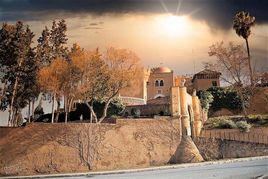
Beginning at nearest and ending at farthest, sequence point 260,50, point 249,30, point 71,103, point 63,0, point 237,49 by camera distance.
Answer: point 63,0 < point 260,50 < point 249,30 < point 237,49 < point 71,103

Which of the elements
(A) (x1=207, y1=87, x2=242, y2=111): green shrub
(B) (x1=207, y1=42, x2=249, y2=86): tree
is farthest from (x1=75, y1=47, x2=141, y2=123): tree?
(A) (x1=207, y1=87, x2=242, y2=111): green shrub

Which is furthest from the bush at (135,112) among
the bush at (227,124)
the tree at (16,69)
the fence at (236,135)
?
the tree at (16,69)

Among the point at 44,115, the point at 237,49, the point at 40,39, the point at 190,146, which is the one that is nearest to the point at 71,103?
the point at 44,115

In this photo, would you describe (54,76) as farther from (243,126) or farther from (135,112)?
(243,126)

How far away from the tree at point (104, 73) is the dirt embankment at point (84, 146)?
0.88m

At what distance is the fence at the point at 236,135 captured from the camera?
29.6ft

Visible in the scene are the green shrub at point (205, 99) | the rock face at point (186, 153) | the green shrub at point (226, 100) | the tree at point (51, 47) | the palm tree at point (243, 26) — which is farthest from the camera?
the green shrub at point (205, 99)

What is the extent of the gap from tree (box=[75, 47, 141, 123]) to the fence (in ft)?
7.34

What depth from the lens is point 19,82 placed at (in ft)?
30.1

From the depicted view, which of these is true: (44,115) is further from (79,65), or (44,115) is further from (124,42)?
(124,42)

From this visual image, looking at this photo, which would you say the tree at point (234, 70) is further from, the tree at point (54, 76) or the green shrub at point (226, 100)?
the tree at point (54, 76)

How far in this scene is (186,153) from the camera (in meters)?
8.99

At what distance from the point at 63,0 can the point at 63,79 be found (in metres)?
3.48

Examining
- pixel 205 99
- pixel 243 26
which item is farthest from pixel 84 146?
pixel 205 99
